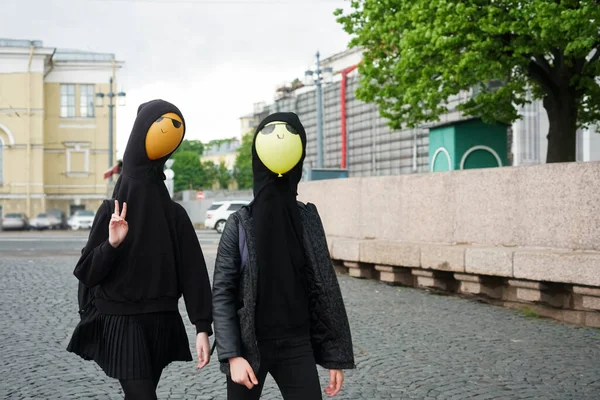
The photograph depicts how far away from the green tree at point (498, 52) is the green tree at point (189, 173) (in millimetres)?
85124

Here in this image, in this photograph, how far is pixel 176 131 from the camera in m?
4.06

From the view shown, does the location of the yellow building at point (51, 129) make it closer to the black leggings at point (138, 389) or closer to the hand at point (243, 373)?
the black leggings at point (138, 389)

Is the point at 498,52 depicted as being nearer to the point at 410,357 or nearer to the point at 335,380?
the point at 410,357

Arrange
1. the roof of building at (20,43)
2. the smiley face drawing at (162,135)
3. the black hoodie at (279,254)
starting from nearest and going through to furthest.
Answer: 1. the black hoodie at (279,254)
2. the smiley face drawing at (162,135)
3. the roof of building at (20,43)

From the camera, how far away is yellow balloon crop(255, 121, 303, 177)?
147 inches

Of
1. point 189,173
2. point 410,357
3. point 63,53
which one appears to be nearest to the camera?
point 410,357

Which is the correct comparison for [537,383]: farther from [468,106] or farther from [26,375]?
[468,106]

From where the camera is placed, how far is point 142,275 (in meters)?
3.90

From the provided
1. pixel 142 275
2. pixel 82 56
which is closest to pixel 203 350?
pixel 142 275

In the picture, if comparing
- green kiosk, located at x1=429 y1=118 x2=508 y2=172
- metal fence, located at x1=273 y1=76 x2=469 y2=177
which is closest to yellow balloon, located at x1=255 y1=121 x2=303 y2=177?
green kiosk, located at x1=429 y1=118 x2=508 y2=172

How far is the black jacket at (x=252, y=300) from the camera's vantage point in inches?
143

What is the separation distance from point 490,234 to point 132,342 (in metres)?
8.43

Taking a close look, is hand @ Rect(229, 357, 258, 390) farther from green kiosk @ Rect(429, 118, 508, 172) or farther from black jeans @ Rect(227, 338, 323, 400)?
green kiosk @ Rect(429, 118, 508, 172)

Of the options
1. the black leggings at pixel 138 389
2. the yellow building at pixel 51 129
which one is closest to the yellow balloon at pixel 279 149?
the black leggings at pixel 138 389
